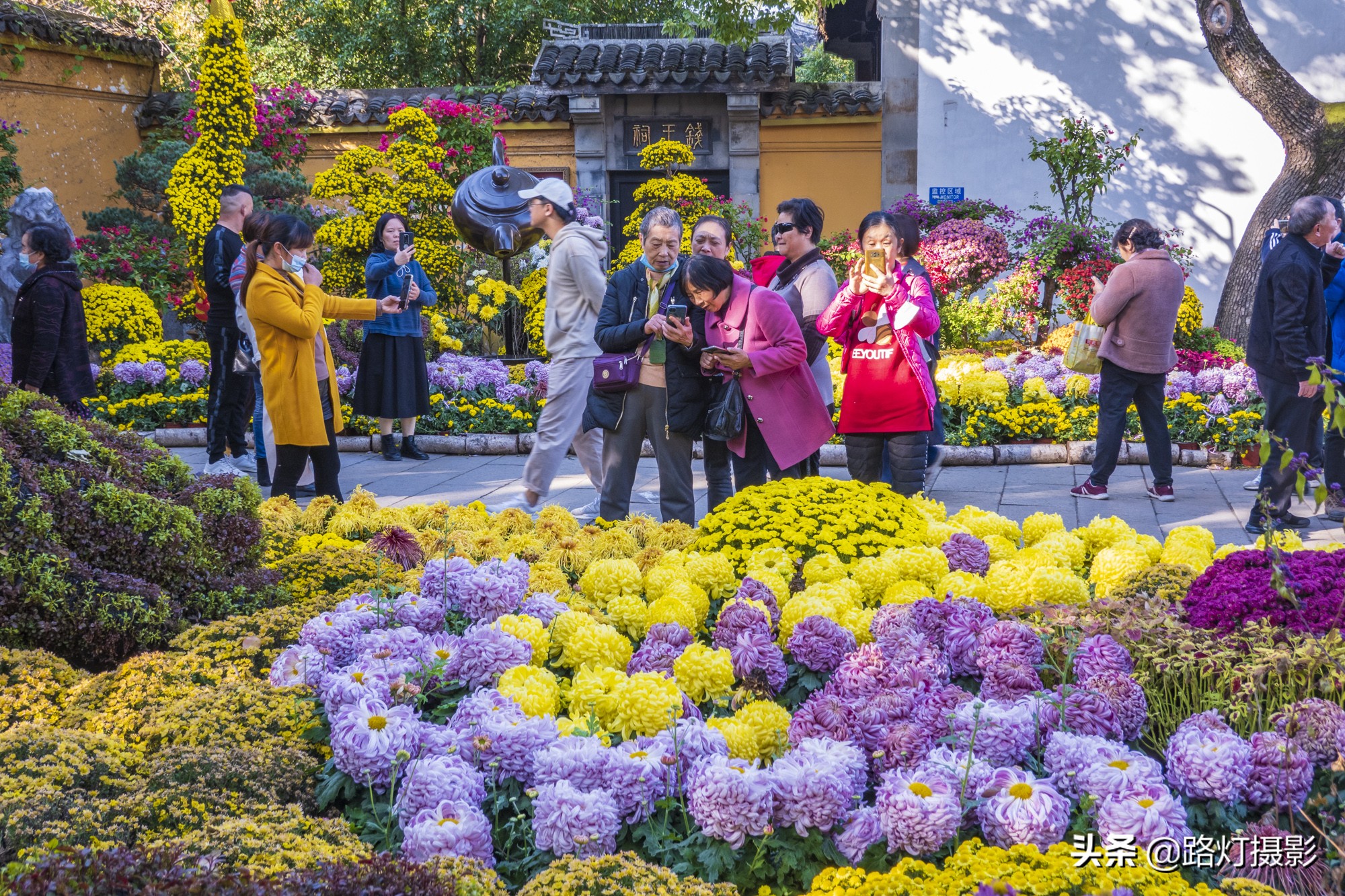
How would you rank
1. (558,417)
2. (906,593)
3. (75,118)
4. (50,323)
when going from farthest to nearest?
(75,118) < (50,323) < (558,417) < (906,593)

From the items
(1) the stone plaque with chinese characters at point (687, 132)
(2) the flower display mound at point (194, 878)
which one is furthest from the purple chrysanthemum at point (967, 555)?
(1) the stone plaque with chinese characters at point (687, 132)

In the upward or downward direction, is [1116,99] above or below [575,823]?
above

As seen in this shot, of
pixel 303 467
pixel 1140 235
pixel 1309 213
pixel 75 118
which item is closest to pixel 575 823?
pixel 303 467

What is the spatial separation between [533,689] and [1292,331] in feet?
16.1

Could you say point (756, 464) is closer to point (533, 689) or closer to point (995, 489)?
point (533, 689)

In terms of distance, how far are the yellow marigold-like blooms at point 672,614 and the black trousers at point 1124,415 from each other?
4291mm

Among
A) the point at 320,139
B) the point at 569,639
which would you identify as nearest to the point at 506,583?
the point at 569,639

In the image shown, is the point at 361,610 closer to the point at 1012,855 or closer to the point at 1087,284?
the point at 1012,855

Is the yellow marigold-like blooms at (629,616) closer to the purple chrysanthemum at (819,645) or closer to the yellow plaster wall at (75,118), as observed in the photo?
the purple chrysanthemum at (819,645)

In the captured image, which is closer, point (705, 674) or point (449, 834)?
point (449, 834)

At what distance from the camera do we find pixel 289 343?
18.0ft

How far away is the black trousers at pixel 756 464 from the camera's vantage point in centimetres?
510

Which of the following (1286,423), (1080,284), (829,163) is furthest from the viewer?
(829,163)

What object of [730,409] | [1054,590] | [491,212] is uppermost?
[491,212]
